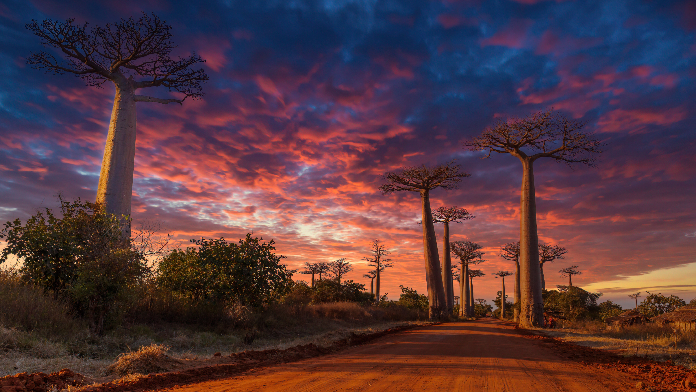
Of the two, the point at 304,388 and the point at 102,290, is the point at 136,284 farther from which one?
the point at 304,388

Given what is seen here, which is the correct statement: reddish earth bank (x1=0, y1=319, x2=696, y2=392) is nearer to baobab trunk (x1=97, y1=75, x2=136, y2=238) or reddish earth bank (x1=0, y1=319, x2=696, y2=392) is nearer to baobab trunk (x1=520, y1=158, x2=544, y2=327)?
baobab trunk (x1=97, y1=75, x2=136, y2=238)

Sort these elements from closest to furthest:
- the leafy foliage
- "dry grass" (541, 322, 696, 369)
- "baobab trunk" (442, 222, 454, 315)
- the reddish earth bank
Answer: the reddish earth bank < "dry grass" (541, 322, 696, 369) < the leafy foliage < "baobab trunk" (442, 222, 454, 315)

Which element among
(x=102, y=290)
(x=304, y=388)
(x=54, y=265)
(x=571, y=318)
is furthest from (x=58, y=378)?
(x=571, y=318)

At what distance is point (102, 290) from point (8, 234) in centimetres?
378

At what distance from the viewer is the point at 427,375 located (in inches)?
263

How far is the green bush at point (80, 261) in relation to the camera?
1020 centimetres

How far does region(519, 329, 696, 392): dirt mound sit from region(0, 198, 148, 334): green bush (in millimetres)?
12287

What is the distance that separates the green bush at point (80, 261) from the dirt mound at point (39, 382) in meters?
4.88

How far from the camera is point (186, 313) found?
1344cm

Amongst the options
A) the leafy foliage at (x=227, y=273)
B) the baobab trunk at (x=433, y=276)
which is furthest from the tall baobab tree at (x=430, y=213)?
the leafy foliage at (x=227, y=273)

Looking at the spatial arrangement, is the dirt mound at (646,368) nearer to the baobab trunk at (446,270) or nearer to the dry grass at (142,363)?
the dry grass at (142,363)

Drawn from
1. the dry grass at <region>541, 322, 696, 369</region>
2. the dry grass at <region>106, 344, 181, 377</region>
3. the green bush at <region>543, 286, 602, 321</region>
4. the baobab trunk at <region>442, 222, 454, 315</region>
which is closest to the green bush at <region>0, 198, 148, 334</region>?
the dry grass at <region>106, 344, 181, 377</region>

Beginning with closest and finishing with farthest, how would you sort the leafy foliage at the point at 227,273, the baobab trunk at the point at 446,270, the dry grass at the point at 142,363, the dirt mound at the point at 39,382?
1. the dirt mound at the point at 39,382
2. the dry grass at the point at 142,363
3. the leafy foliage at the point at 227,273
4. the baobab trunk at the point at 446,270

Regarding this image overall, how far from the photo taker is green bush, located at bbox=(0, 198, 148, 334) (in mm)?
10203
